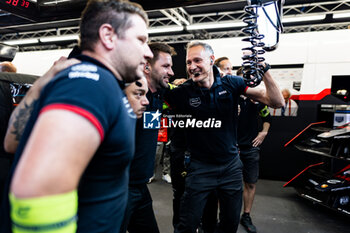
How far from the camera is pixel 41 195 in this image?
0.50 metres

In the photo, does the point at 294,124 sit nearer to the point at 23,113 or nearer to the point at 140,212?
the point at 140,212

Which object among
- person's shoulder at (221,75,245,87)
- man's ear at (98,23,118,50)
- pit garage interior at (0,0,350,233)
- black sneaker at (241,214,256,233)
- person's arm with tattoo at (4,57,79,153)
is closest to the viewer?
man's ear at (98,23,118,50)

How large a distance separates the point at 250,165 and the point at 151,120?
1919 mm

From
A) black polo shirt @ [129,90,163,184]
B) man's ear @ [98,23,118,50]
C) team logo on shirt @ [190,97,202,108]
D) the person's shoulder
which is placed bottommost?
black polo shirt @ [129,90,163,184]

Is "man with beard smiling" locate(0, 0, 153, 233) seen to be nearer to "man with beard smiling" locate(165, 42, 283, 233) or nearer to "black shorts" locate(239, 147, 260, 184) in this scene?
"man with beard smiling" locate(165, 42, 283, 233)

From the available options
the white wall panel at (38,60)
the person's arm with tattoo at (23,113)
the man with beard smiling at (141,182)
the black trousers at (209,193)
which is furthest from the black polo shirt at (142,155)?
the white wall panel at (38,60)

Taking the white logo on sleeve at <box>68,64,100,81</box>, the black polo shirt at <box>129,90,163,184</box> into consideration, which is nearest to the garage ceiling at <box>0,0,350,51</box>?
the black polo shirt at <box>129,90,163,184</box>

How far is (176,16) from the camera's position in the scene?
7809 millimetres

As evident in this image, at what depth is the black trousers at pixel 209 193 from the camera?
196 cm

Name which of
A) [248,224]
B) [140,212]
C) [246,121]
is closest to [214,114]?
[140,212]

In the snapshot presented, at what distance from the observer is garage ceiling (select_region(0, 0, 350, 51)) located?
3.38 m

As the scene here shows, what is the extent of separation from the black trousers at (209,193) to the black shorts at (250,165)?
4.10ft

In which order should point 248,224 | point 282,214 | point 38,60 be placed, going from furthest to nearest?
point 38,60
point 282,214
point 248,224

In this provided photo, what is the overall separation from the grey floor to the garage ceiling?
8.56 ft
